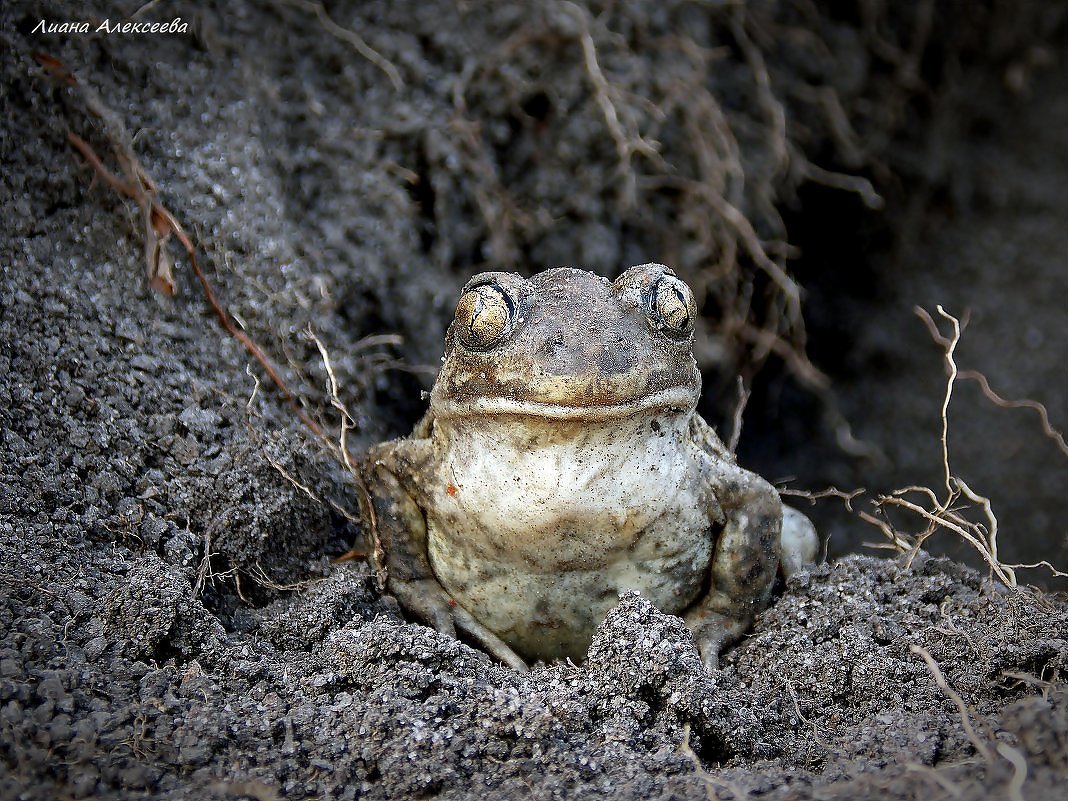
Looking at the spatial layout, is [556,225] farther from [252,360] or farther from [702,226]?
[252,360]

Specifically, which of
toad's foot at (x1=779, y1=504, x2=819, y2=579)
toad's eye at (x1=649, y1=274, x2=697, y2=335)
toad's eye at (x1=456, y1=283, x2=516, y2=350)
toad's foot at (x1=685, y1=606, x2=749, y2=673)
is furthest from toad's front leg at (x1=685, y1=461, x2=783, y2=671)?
toad's eye at (x1=456, y1=283, x2=516, y2=350)

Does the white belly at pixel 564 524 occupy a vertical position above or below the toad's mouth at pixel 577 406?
below

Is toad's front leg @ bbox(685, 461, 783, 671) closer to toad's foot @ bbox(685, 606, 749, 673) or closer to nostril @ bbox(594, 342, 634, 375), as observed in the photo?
toad's foot @ bbox(685, 606, 749, 673)

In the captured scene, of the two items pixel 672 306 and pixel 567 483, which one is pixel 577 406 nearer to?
pixel 567 483

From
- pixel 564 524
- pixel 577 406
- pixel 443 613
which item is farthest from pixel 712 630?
pixel 577 406

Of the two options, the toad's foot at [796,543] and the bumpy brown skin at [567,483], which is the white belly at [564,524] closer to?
the bumpy brown skin at [567,483]

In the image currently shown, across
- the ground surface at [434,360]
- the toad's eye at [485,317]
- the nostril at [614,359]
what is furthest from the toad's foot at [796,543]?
the toad's eye at [485,317]

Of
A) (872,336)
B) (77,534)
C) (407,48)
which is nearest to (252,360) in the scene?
(77,534)
